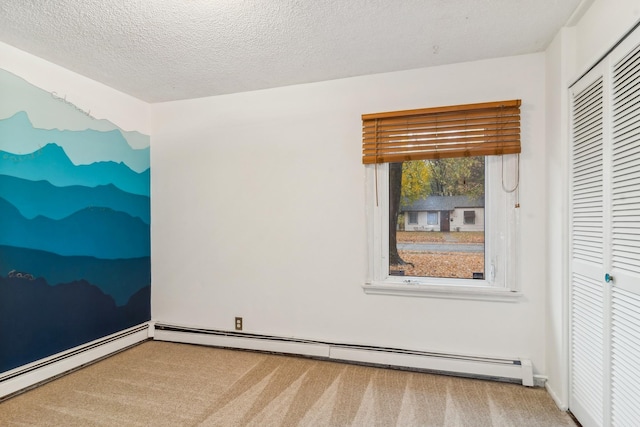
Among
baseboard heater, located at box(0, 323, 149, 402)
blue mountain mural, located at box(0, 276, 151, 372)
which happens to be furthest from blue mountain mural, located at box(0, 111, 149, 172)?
baseboard heater, located at box(0, 323, 149, 402)

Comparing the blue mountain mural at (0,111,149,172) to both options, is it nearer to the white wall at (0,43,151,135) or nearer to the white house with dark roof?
the white wall at (0,43,151,135)

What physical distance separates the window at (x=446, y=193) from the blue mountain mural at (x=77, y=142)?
7.14 feet

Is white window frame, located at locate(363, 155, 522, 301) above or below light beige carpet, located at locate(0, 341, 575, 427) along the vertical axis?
above

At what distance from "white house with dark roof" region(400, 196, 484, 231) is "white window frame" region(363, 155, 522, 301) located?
8 cm

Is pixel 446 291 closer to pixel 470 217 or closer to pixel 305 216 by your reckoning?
pixel 470 217

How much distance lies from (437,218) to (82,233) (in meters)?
2.83

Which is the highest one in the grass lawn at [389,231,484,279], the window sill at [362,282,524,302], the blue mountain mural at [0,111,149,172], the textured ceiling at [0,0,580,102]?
the textured ceiling at [0,0,580,102]

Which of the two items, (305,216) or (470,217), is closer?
(470,217)

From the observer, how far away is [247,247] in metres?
3.04

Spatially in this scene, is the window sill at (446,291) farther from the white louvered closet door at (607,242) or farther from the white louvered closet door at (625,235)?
the white louvered closet door at (625,235)

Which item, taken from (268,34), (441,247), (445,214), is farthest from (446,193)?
(268,34)

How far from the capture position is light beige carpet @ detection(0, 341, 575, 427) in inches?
77.2

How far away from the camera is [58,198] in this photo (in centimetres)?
255

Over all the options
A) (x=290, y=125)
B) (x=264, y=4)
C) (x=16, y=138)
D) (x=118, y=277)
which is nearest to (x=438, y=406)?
(x=290, y=125)
